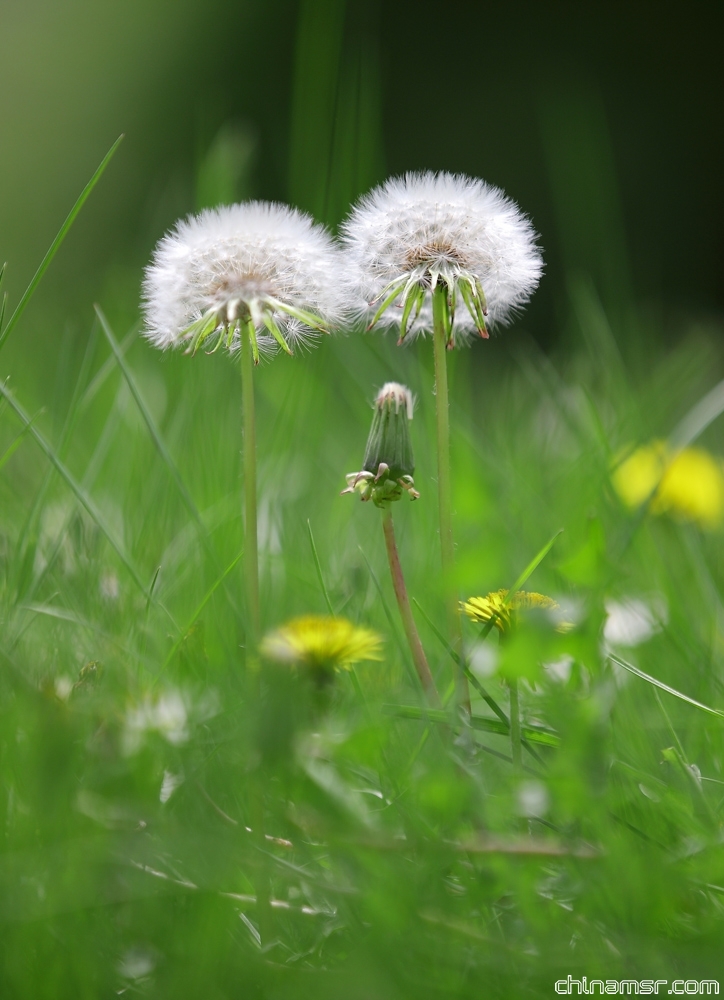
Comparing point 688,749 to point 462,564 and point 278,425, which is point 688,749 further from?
point 278,425

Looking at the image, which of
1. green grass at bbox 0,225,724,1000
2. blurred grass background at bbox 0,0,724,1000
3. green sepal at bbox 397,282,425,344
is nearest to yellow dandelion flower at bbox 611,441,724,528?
blurred grass background at bbox 0,0,724,1000

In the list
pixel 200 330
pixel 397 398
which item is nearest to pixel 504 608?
pixel 397 398

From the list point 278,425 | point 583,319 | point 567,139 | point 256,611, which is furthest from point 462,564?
point 567,139

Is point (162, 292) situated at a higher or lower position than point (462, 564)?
higher

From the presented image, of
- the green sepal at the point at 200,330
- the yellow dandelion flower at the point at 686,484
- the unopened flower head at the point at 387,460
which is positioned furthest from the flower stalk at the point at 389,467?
the yellow dandelion flower at the point at 686,484

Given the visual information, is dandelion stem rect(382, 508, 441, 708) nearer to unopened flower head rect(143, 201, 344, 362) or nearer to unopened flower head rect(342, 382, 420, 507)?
unopened flower head rect(342, 382, 420, 507)

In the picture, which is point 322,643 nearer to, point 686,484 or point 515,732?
point 515,732
